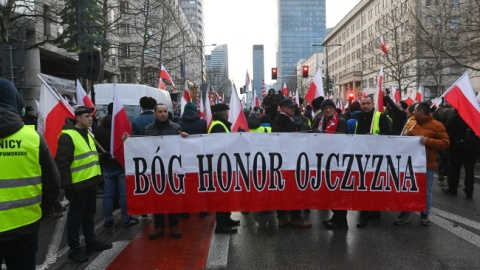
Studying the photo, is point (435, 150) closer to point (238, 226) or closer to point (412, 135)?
point (412, 135)

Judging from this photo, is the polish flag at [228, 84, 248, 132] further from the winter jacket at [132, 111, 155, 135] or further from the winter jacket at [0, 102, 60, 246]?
the winter jacket at [0, 102, 60, 246]

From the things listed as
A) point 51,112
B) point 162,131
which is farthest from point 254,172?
point 51,112

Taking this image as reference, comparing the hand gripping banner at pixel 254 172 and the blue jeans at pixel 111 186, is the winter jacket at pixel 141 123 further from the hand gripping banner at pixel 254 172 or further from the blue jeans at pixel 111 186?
the hand gripping banner at pixel 254 172

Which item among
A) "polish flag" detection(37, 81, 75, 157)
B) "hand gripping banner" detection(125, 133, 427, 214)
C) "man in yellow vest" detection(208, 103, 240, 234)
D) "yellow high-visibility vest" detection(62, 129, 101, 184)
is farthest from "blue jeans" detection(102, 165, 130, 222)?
"man in yellow vest" detection(208, 103, 240, 234)

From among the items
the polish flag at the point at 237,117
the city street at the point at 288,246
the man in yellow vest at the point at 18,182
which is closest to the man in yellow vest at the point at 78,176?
the city street at the point at 288,246

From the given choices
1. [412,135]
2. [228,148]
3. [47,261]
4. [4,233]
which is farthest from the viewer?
[412,135]

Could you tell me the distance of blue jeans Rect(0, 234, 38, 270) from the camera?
118 inches

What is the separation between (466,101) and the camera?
6.95 meters

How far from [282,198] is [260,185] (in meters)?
0.38

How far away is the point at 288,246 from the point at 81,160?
294 centimetres

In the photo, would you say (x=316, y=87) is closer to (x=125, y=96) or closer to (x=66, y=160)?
(x=66, y=160)

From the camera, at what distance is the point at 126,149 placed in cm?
633

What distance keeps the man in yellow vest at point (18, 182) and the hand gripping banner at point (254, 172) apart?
3160 millimetres

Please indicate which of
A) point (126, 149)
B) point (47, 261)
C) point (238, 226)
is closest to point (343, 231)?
point (238, 226)
